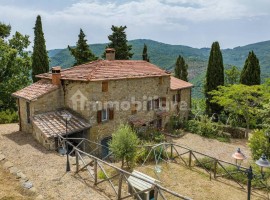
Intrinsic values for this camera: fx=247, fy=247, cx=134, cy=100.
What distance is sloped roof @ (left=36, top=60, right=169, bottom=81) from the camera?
59.2 ft

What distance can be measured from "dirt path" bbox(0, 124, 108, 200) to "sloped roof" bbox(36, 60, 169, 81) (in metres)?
5.44

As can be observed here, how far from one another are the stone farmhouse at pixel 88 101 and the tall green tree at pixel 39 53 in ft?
28.1

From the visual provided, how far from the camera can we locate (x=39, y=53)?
28.0 metres

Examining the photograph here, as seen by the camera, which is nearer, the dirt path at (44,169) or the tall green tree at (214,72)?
the dirt path at (44,169)

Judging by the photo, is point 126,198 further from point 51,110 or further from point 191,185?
point 51,110

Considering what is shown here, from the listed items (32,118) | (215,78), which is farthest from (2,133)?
(215,78)

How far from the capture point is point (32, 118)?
17.0 meters

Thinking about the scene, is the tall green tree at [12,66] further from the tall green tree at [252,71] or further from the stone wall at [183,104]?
the tall green tree at [252,71]

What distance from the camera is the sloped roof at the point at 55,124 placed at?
1560 cm

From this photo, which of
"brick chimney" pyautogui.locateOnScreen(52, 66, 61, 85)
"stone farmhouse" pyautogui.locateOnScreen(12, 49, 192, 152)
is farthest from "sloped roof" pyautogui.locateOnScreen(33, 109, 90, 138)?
"brick chimney" pyautogui.locateOnScreen(52, 66, 61, 85)

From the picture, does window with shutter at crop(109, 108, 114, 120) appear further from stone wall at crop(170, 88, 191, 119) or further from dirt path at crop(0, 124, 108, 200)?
stone wall at crop(170, 88, 191, 119)

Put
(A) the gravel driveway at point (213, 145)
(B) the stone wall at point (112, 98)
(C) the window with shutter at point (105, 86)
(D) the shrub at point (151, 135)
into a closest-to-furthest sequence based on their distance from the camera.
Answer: (B) the stone wall at point (112, 98) < (C) the window with shutter at point (105, 86) < (A) the gravel driveway at point (213, 145) < (D) the shrub at point (151, 135)

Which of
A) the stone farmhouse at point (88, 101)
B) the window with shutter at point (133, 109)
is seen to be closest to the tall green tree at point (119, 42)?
the stone farmhouse at point (88, 101)

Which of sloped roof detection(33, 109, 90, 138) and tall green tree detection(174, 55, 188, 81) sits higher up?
tall green tree detection(174, 55, 188, 81)
